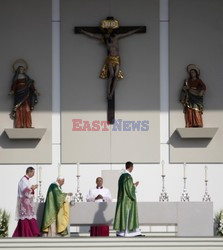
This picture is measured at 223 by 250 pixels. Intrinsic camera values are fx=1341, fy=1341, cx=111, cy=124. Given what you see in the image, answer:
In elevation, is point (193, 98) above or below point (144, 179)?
above

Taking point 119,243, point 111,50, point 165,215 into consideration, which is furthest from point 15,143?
point 119,243

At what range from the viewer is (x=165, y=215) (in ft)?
63.6

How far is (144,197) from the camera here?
71.4 feet

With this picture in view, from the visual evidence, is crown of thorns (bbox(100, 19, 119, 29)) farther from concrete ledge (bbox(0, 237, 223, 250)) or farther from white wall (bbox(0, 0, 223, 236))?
concrete ledge (bbox(0, 237, 223, 250))

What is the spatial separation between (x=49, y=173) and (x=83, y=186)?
605 millimetres

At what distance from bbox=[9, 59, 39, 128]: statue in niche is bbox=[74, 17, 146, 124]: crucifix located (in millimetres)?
1137

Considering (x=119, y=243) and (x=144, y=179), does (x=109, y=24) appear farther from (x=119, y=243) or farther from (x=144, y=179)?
(x=119, y=243)

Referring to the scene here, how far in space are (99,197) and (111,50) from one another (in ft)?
9.28

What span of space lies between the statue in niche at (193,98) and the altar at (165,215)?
260 cm

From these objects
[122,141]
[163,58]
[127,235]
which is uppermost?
[163,58]

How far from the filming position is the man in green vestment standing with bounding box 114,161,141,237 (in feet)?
60.3

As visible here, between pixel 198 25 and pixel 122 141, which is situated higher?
pixel 198 25

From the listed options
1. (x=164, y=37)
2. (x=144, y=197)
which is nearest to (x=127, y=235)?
(x=144, y=197)

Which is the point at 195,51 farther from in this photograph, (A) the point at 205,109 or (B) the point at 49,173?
(B) the point at 49,173
